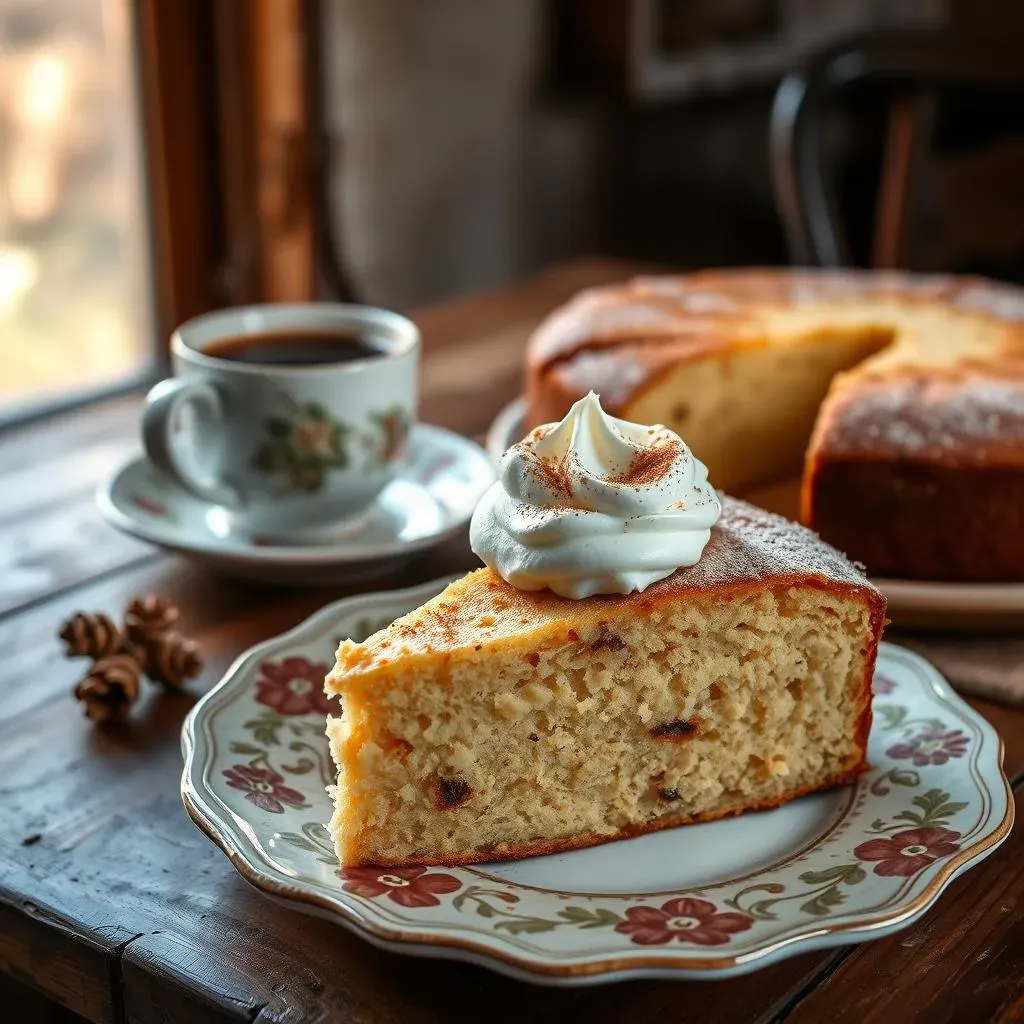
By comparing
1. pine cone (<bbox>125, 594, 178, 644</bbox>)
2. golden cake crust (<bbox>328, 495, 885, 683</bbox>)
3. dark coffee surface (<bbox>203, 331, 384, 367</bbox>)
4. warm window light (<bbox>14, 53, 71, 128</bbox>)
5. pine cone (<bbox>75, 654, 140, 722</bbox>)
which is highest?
warm window light (<bbox>14, 53, 71, 128</bbox>)

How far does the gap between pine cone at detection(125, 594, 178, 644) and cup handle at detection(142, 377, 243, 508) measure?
0.68 ft

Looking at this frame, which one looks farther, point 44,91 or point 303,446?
point 44,91

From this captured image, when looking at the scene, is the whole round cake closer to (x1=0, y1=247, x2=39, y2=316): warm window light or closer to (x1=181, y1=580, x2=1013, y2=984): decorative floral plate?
(x1=181, y1=580, x2=1013, y2=984): decorative floral plate

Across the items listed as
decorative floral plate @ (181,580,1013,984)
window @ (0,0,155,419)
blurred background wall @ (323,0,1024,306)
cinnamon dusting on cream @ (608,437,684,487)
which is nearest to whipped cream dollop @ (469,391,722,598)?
cinnamon dusting on cream @ (608,437,684,487)

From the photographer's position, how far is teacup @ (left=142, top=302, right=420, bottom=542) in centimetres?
152

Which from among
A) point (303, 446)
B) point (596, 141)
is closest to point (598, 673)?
point (303, 446)

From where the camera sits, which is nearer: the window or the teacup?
the teacup

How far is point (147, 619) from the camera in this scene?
4.40ft

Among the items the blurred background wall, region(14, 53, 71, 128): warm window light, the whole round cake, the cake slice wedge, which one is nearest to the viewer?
the cake slice wedge

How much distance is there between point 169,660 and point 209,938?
0.39 metres

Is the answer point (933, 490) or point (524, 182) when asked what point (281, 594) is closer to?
point (933, 490)

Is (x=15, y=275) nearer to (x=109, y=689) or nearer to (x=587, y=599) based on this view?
(x=109, y=689)

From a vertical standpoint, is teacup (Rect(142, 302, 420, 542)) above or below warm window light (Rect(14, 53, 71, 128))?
below

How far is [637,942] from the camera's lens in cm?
89
